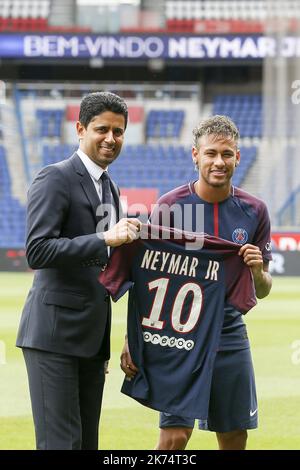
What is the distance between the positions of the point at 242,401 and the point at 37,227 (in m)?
1.28

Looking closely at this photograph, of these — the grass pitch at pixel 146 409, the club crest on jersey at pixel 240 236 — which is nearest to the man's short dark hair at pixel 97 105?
the club crest on jersey at pixel 240 236

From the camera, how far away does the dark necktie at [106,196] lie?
4.32m

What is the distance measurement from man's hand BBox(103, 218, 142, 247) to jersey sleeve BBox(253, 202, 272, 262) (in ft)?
2.50

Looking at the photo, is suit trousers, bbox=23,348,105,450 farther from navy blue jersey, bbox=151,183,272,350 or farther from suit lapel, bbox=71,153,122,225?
navy blue jersey, bbox=151,183,272,350

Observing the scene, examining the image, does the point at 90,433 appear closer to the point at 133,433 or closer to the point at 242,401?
the point at 242,401

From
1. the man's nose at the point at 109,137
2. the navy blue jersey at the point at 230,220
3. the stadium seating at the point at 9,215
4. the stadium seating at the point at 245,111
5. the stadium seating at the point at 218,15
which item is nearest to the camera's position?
the man's nose at the point at 109,137

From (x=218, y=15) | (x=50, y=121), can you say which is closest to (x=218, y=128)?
(x=50, y=121)

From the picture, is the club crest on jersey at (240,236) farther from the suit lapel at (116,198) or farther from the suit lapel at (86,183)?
the suit lapel at (86,183)

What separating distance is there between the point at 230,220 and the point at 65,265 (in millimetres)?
892

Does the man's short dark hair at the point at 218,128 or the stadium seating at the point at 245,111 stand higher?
the stadium seating at the point at 245,111

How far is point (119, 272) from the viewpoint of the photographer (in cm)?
425

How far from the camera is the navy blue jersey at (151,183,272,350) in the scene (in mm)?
4410

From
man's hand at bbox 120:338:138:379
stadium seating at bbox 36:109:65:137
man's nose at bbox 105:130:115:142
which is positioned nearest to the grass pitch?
man's hand at bbox 120:338:138:379

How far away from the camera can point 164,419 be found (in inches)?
171
